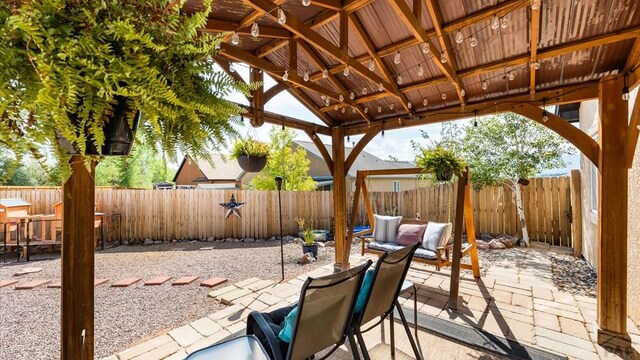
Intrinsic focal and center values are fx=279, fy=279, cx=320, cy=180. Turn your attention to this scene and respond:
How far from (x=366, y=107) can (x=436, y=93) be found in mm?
984

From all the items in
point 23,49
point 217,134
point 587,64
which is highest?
point 587,64

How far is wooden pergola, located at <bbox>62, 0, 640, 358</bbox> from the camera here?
1.95m

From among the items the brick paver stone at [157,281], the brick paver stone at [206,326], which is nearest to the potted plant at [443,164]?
the brick paver stone at [206,326]

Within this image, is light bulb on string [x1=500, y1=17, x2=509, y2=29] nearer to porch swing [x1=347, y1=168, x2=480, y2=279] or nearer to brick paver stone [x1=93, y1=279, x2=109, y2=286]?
porch swing [x1=347, y1=168, x2=480, y2=279]

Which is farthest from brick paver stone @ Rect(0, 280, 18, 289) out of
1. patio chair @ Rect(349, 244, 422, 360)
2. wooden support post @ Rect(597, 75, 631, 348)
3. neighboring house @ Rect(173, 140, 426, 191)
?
neighboring house @ Rect(173, 140, 426, 191)

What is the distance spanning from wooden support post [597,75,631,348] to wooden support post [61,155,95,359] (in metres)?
3.83

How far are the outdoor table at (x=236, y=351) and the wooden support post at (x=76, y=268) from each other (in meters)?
0.52

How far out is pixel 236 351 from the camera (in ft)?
5.08

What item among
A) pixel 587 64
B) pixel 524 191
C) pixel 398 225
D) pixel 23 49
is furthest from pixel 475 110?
pixel 524 191

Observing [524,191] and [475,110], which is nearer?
[475,110]

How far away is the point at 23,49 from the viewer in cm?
72

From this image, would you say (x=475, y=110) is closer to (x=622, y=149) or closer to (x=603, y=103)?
(x=603, y=103)

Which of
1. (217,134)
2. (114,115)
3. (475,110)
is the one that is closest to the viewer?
(114,115)

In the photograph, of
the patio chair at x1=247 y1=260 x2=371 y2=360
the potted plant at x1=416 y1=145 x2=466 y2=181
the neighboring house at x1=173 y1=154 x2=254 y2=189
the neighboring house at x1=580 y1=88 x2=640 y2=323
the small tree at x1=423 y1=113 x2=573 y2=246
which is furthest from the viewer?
the neighboring house at x1=173 y1=154 x2=254 y2=189
